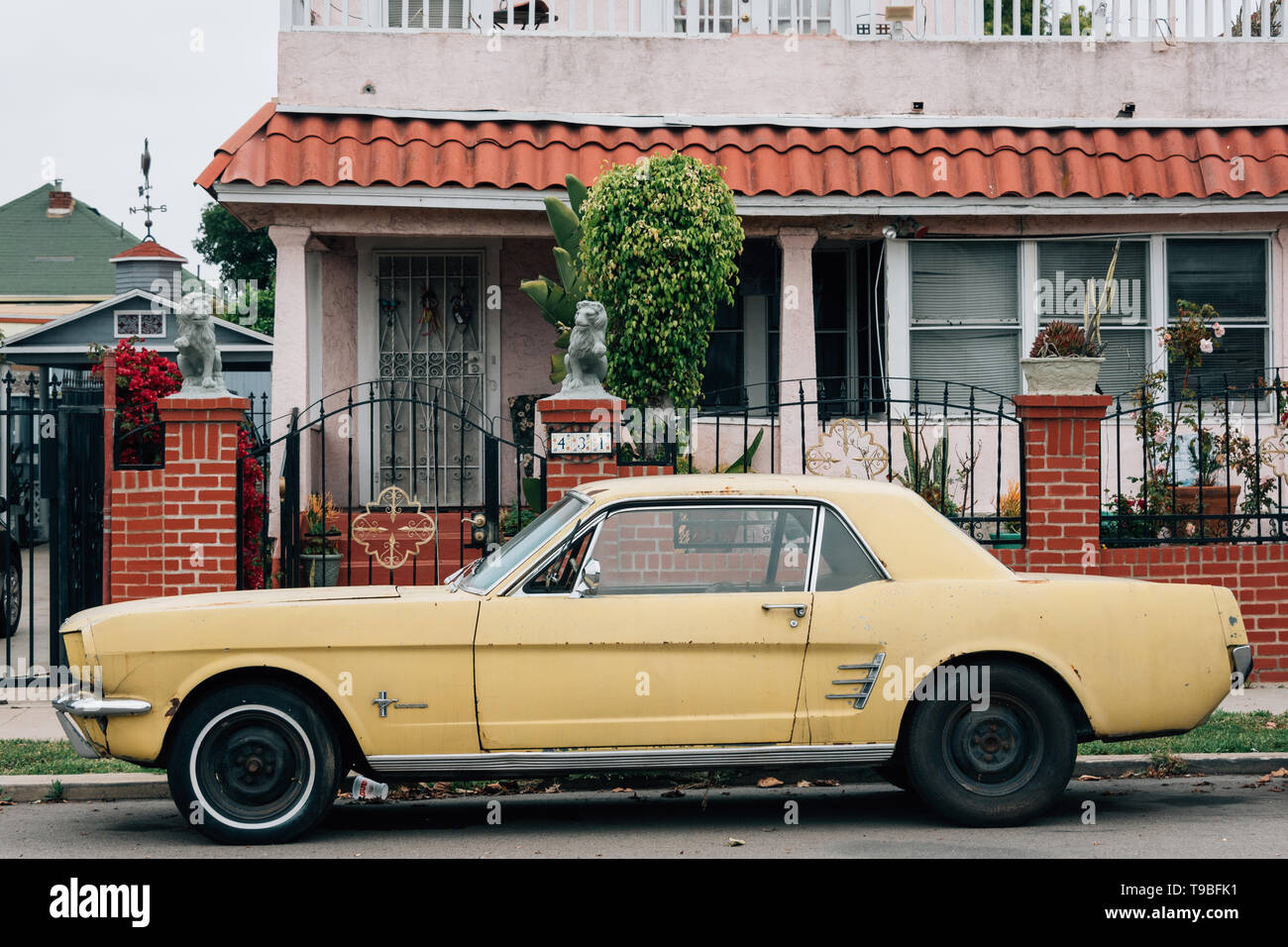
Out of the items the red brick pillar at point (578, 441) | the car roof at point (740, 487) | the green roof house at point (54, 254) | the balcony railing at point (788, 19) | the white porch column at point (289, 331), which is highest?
the green roof house at point (54, 254)

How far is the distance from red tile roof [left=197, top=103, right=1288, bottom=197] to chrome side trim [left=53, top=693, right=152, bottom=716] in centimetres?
683

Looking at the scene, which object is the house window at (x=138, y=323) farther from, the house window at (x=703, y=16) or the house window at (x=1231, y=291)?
the house window at (x=1231, y=291)

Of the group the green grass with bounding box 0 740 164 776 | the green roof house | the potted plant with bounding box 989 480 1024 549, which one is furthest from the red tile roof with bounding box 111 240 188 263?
the green grass with bounding box 0 740 164 776

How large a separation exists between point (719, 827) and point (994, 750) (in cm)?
130

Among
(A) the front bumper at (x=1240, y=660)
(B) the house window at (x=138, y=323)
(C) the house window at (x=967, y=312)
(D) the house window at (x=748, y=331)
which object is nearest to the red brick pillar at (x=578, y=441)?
(D) the house window at (x=748, y=331)

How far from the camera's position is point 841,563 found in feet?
21.9

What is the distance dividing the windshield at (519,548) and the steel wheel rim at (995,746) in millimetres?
1956

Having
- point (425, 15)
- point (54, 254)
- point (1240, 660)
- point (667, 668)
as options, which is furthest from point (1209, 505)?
point (54, 254)

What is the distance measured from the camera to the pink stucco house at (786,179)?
12.7 m

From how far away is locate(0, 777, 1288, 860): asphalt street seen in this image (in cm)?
625

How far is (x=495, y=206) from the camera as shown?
1252 centimetres

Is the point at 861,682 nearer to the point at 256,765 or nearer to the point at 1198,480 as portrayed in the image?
the point at 256,765

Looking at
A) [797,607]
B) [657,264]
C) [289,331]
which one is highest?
[657,264]

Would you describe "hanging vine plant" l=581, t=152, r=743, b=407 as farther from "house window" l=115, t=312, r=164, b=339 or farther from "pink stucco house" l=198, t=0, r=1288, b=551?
"house window" l=115, t=312, r=164, b=339
